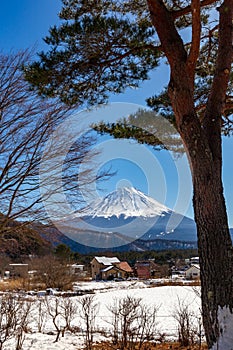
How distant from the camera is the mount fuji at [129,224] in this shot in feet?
15.0

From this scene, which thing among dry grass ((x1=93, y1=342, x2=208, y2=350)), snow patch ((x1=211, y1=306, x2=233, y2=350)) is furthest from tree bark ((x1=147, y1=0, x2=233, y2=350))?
dry grass ((x1=93, y1=342, x2=208, y2=350))

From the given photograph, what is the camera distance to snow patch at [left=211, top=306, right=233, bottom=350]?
2141 mm

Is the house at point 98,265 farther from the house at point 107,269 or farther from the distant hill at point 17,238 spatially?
the distant hill at point 17,238

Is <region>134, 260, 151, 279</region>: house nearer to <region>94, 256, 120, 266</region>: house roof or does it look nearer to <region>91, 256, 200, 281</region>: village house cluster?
<region>91, 256, 200, 281</region>: village house cluster

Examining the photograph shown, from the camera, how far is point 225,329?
7.21 feet

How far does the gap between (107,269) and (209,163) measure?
28.8 m

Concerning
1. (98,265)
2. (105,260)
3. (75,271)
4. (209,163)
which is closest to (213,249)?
(209,163)

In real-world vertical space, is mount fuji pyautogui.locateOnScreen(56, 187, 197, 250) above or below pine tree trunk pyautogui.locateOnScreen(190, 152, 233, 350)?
above

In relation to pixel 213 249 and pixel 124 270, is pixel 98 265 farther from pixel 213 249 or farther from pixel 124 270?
pixel 213 249

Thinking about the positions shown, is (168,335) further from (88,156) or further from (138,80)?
(138,80)

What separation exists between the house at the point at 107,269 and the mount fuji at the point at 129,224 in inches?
68.3

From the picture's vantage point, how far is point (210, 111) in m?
2.85

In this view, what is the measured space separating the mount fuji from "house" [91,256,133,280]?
1.73m

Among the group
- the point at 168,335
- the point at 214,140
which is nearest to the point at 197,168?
the point at 214,140
